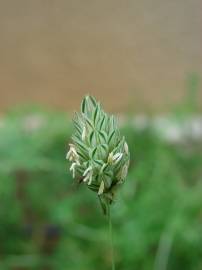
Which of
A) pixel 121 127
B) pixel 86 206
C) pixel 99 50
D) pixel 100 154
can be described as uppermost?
pixel 99 50

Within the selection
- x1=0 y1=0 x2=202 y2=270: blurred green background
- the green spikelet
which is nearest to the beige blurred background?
x1=0 y1=0 x2=202 y2=270: blurred green background

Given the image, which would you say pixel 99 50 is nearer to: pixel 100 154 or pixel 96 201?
pixel 96 201

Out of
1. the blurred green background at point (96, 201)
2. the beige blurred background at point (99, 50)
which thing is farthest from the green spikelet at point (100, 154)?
the beige blurred background at point (99, 50)

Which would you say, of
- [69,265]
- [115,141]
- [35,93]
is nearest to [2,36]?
[35,93]

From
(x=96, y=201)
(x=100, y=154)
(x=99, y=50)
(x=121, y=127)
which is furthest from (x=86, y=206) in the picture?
(x=100, y=154)

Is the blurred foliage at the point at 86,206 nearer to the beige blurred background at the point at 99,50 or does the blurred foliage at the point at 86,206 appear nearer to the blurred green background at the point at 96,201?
the blurred green background at the point at 96,201

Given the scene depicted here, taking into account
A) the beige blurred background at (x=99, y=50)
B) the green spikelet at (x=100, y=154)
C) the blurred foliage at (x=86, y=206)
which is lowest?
the green spikelet at (x=100, y=154)

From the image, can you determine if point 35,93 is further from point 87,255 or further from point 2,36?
point 87,255
